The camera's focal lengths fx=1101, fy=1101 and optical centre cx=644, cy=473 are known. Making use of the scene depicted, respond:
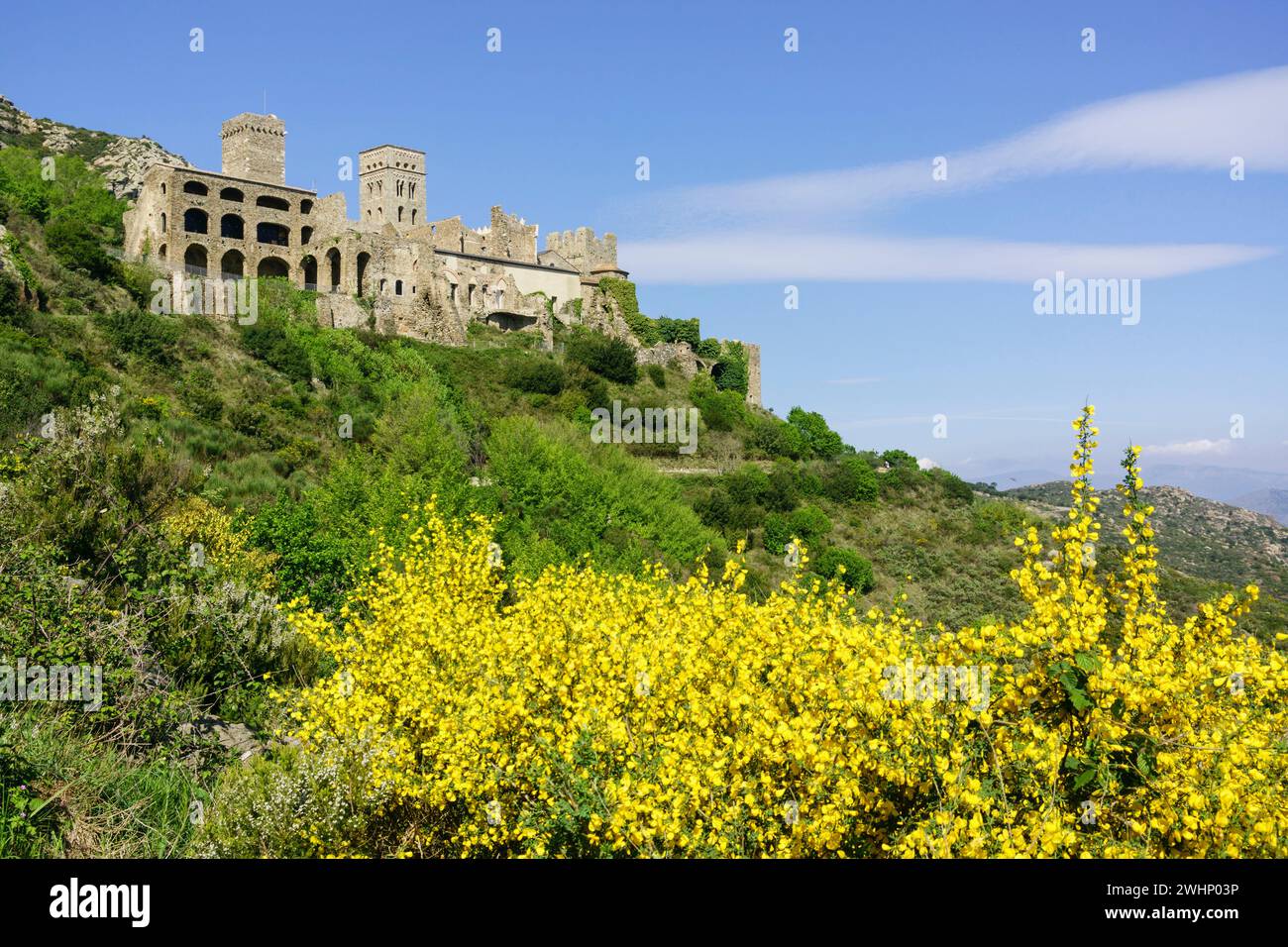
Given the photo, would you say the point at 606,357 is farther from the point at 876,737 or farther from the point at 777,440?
the point at 876,737

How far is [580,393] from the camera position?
6272 cm

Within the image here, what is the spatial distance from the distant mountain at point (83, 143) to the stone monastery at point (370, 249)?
56.9ft

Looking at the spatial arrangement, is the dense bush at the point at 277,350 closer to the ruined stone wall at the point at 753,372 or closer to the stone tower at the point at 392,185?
the stone tower at the point at 392,185

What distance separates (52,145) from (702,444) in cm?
Answer: 5813

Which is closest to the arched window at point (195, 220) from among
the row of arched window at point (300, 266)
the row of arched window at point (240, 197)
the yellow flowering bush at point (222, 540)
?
the row of arched window at point (240, 197)

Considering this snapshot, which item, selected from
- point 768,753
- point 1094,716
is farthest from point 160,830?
point 1094,716

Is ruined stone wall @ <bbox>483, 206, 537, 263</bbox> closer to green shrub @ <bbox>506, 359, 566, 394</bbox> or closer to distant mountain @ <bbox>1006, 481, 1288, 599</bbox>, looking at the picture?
green shrub @ <bbox>506, 359, 566, 394</bbox>

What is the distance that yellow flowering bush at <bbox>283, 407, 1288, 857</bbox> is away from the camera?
7266mm

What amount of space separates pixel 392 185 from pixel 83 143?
1344 inches

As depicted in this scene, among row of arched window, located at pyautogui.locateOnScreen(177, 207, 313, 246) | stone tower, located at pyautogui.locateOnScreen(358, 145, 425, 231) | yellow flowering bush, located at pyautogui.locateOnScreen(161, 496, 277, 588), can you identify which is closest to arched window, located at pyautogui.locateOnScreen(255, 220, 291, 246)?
row of arched window, located at pyautogui.locateOnScreen(177, 207, 313, 246)

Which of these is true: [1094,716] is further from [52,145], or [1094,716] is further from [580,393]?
[52,145]

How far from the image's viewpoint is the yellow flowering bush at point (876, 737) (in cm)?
727

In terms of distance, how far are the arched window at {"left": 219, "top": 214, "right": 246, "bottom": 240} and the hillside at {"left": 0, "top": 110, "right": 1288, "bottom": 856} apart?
4528 millimetres
